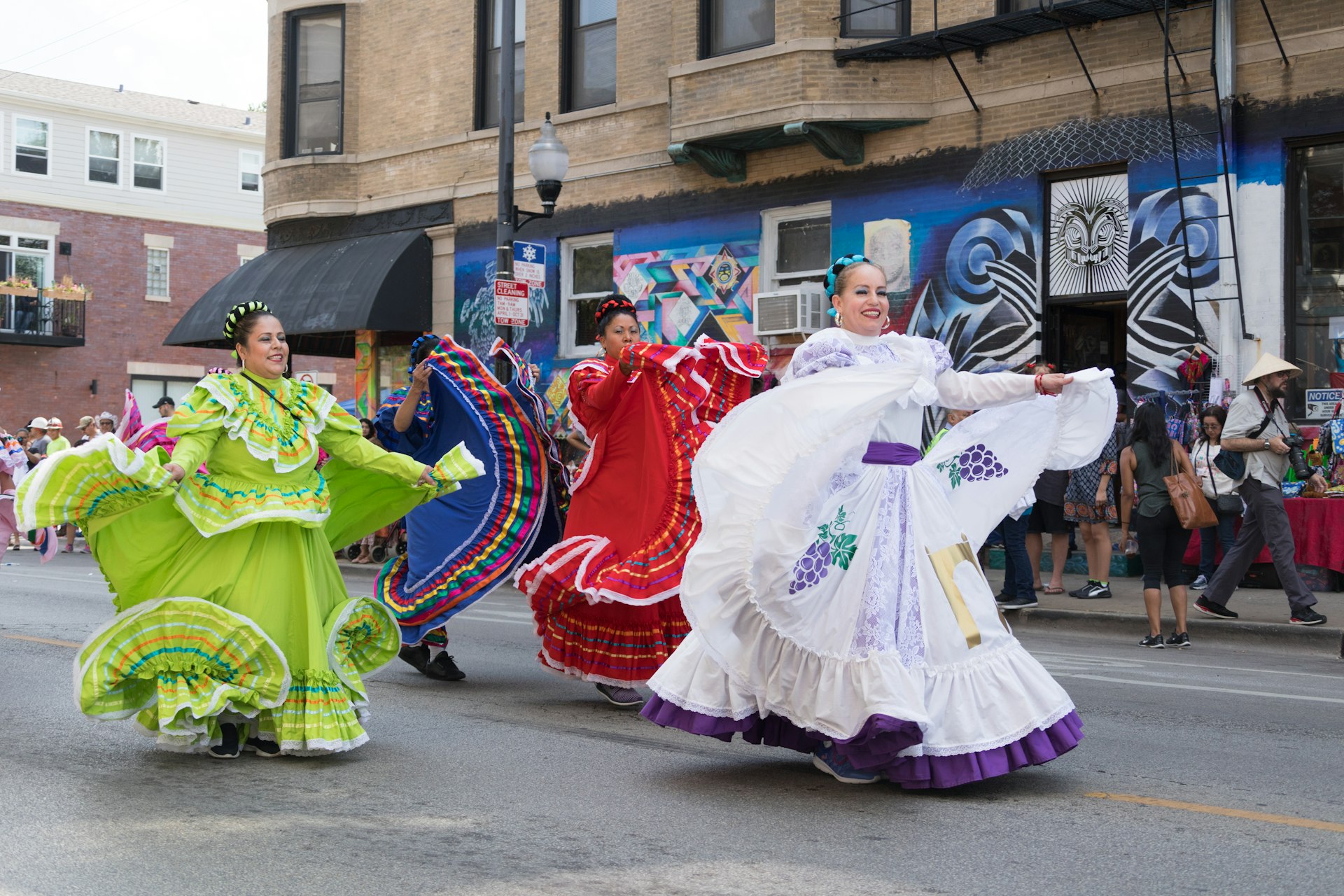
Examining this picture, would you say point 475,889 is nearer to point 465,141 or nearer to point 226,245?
point 465,141

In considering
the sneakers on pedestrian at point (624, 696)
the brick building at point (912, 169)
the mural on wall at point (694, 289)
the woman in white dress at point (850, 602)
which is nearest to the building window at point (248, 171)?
the brick building at point (912, 169)

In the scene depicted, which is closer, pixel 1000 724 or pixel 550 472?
pixel 1000 724

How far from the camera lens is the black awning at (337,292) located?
2148 cm

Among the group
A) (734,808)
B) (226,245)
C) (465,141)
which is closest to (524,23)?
(465,141)

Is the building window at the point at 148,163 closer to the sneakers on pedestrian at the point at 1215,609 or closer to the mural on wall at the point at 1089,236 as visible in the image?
the mural on wall at the point at 1089,236

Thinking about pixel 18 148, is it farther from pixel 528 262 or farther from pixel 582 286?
pixel 528 262

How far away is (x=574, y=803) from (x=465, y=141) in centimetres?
1730

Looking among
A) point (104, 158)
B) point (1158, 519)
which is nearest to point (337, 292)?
point (1158, 519)

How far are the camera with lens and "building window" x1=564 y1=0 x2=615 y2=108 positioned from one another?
426 inches

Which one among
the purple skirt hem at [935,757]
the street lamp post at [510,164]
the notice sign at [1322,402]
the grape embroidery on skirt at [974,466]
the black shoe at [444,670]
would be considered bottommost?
the black shoe at [444,670]

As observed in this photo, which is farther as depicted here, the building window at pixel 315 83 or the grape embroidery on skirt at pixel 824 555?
the building window at pixel 315 83

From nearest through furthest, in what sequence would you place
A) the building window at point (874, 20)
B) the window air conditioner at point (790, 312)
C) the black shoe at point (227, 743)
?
1. the black shoe at point (227, 743)
2. the building window at point (874, 20)
3. the window air conditioner at point (790, 312)

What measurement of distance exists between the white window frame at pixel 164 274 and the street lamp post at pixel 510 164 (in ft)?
83.9

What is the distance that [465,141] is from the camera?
70.7 feet
